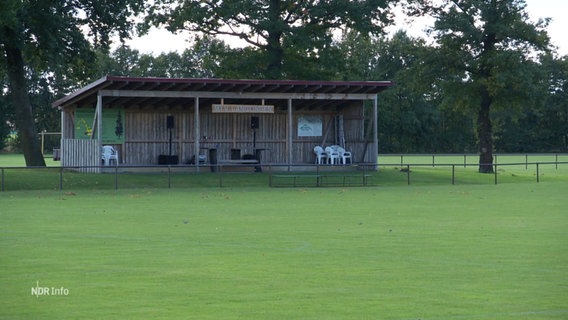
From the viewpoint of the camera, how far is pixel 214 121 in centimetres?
4362

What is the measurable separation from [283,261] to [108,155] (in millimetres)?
27368

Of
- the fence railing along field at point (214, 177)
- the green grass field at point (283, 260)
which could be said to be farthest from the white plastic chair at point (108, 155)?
the green grass field at point (283, 260)

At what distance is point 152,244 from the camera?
16.1 metres

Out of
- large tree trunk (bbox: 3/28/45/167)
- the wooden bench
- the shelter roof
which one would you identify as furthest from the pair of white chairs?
large tree trunk (bbox: 3/28/45/167)

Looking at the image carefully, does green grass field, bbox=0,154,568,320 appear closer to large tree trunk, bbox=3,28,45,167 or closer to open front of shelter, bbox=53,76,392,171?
open front of shelter, bbox=53,76,392,171

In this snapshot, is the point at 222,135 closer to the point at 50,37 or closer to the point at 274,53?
the point at 50,37

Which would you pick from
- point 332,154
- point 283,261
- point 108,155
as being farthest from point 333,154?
point 283,261

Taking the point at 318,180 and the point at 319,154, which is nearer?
the point at 318,180

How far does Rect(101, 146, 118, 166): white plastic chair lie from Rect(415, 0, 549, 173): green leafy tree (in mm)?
18371

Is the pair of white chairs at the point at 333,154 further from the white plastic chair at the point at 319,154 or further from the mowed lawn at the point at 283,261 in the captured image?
the mowed lawn at the point at 283,261

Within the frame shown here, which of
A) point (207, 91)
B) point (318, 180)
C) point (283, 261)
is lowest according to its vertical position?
point (283, 261)

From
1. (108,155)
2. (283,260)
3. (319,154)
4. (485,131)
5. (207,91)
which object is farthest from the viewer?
(485,131)

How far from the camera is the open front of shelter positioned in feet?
131

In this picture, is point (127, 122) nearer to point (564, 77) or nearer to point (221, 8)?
point (221, 8)
